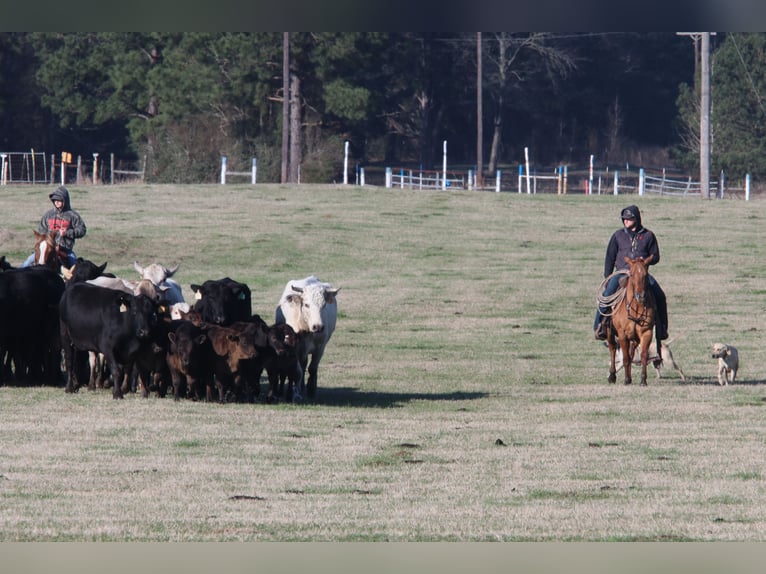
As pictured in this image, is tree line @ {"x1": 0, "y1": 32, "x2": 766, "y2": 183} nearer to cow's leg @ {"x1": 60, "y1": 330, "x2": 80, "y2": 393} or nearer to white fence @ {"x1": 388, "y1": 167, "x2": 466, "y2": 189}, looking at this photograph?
white fence @ {"x1": 388, "y1": 167, "x2": 466, "y2": 189}

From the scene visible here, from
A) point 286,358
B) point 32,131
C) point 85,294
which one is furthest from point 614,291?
point 32,131

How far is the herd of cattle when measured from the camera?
14477 millimetres

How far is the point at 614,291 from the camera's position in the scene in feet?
57.9

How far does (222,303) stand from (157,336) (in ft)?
4.16

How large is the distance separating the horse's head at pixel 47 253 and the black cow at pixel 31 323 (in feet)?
2.84

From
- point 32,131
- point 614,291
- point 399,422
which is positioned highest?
point 32,131

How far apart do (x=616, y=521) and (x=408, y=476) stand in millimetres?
2305

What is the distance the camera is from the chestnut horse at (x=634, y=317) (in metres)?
17.0

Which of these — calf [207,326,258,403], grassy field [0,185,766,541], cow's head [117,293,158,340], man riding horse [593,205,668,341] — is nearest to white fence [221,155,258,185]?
grassy field [0,185,766,541]

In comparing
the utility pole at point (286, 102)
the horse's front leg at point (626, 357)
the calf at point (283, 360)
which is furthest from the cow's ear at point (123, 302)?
the utility pole at point (286, 102)

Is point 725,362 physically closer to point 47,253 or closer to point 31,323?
point 31,323

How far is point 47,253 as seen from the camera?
1777 cm

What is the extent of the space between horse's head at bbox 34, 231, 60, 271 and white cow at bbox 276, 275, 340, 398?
3.56 m

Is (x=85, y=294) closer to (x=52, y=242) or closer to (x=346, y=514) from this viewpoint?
(x=52, y=242)
